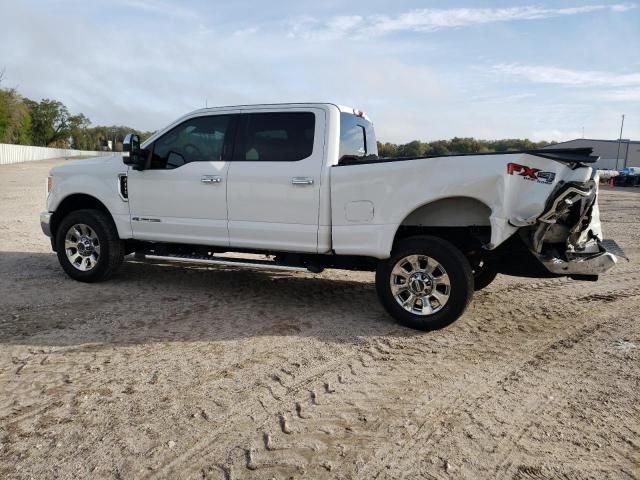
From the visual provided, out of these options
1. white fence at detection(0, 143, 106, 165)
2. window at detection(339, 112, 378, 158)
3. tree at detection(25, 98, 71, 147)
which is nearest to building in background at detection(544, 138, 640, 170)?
white fence at detection(0, 143, 106, 165)

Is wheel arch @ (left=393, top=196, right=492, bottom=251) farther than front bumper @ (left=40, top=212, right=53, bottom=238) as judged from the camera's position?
No

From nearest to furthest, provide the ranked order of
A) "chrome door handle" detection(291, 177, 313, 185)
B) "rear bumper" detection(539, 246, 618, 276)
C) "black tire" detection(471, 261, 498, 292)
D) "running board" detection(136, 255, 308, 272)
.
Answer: "rear bumper" detection(539, 246, 618, 276)
"chrome door handle" detection(291, 177, 313, 185)
"running board" detection(136, 255, 308, 272)
"black tire" detection(471, 261, 498, 292)

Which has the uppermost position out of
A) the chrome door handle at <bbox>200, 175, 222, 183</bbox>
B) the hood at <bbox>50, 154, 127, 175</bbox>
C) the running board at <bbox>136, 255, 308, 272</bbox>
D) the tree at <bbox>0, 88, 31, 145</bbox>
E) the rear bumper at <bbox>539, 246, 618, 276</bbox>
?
the tree at <bbox>0, 88, 31, 145</bbox>

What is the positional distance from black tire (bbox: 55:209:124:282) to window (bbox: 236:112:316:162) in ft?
6.52

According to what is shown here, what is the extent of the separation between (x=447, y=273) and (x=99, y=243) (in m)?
4.21

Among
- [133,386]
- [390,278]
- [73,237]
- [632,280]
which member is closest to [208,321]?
[133,386]

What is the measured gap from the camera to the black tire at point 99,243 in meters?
6.24

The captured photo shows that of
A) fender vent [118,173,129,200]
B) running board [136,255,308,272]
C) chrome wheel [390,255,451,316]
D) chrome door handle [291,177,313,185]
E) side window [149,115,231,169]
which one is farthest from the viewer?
fender vent [118,173,129,200]

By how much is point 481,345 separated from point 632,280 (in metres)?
3.96

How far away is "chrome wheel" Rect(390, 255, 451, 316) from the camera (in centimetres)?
479

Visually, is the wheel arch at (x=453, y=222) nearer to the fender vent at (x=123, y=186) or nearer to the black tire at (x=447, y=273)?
the black tire at (x=447, y=273)

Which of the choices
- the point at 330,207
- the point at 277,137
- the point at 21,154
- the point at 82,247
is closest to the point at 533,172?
the point at 330,207

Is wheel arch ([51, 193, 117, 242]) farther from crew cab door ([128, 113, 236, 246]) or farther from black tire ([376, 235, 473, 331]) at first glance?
black tire ([376, 235, 473, 331])

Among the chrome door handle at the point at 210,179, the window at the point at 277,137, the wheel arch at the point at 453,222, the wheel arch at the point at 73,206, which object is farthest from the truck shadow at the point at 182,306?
the window at the point at 277,137
